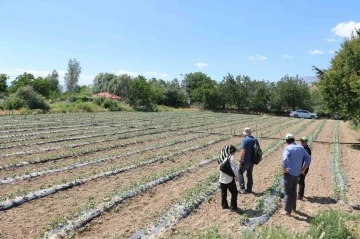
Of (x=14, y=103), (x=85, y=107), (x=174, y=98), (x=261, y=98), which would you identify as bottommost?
(x=85, y=107)

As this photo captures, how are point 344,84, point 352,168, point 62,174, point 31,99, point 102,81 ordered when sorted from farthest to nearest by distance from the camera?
point 102,81
point 31,99
point 344,84
point 352,168
point 62,174

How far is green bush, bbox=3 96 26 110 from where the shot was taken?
37812mm

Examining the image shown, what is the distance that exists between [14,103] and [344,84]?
114 feet

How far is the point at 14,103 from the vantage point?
38.3 m

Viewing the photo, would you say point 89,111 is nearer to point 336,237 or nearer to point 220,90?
point 220,90

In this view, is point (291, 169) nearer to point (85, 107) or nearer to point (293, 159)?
point (293, 159)

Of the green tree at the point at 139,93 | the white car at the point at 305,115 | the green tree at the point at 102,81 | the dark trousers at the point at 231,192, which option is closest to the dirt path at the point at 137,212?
the dark trousers at the point at 231,192

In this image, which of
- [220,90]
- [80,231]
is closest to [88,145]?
[80,231]

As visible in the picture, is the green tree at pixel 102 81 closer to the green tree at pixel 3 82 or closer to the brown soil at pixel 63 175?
the green tree at pixel 3 82

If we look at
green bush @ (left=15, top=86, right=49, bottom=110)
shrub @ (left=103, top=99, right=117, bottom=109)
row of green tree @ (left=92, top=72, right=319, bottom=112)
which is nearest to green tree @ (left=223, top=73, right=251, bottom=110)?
row of green tree @ (left=92, top=72, right=319, bottom=112)

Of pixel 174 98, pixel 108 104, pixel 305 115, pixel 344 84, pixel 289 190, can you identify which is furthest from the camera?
pixel 174 98

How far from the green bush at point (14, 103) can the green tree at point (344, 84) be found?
33.0 m

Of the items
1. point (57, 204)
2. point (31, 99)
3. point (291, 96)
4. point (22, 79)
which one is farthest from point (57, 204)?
point (22, 79)

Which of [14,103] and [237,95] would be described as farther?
[237,95]
